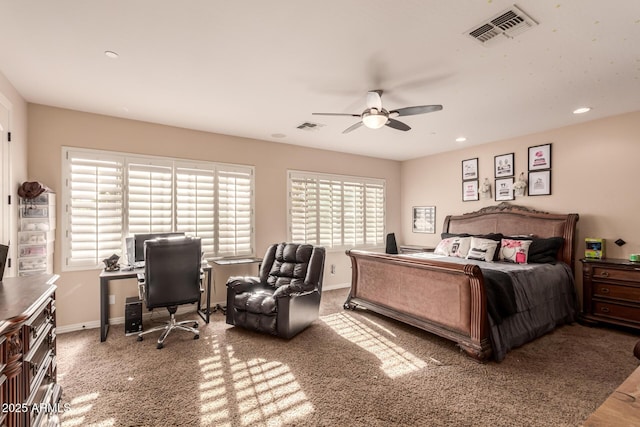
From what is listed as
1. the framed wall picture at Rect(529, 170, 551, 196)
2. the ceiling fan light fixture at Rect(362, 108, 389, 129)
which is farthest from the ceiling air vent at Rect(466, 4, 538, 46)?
the framed wall picture at Rect(529, 170, 551, 196)

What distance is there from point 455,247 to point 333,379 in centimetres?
331

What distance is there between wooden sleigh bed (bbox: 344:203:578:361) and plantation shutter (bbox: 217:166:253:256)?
1.83 m

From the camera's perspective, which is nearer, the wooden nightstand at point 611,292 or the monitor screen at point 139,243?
the wooden nightstand at point 611,292

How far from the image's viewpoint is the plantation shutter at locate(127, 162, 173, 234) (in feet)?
13.8

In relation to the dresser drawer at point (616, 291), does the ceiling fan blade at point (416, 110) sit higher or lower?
higher

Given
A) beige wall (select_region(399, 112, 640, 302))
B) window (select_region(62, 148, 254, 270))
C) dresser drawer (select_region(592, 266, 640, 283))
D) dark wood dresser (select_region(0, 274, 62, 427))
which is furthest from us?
beige wall (select_region(399, 112, 640, 302))

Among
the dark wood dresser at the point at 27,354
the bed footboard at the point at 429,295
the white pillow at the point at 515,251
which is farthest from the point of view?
the white pillow at the point at 515,251

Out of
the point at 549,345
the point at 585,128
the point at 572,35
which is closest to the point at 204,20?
the point at 572,35

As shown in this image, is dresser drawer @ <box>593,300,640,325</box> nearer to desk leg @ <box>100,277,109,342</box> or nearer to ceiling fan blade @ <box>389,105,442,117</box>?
ceiling fan blade @ <box>389,105,442,117</box>

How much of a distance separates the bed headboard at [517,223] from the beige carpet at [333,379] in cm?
126

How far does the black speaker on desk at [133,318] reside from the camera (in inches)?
144

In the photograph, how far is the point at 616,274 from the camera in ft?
12.3

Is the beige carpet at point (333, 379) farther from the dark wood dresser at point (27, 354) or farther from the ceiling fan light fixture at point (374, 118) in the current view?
the ceiling fan light fixture at point (374, 118)

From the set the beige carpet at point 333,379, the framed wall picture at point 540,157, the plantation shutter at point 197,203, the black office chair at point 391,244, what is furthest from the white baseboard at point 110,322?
the framed wall picture at point 540,157
